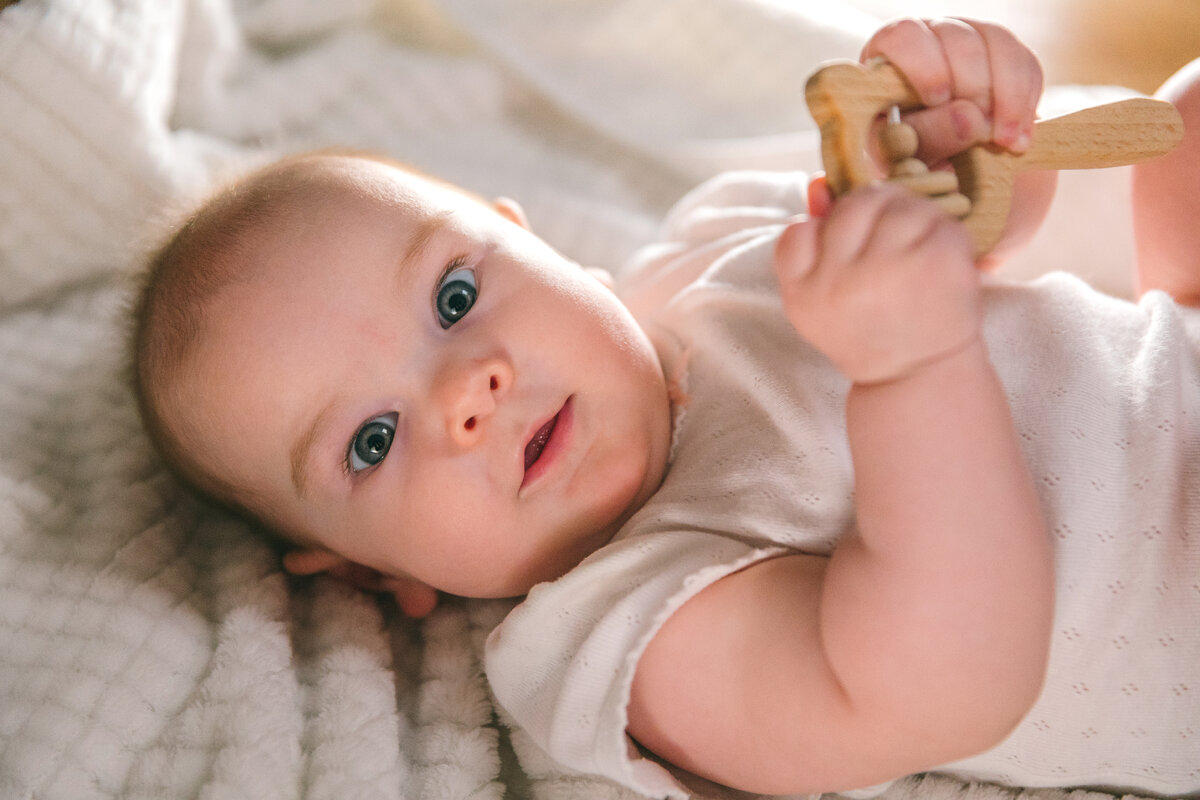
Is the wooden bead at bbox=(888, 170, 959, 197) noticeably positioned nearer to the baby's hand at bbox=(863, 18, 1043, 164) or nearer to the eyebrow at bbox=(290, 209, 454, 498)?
the baby's hand at bbox=(863, 18, 1043, 164)

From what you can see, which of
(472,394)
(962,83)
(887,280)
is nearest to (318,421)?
(472,394)

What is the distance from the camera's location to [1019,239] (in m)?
1.15

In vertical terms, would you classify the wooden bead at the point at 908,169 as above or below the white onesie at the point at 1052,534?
above

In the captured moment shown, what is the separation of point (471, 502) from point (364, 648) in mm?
262

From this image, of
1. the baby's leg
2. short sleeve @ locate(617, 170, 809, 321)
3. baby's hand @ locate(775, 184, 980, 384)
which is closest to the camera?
baby's hand @ locate(775, 184, 980, 384)

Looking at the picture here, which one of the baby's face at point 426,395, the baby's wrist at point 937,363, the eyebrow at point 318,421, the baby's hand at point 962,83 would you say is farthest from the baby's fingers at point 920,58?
the eyebrow at point 318,421

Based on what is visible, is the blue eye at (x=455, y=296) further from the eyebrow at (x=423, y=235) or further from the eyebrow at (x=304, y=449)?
the eyebrow at (x=304, y=449)

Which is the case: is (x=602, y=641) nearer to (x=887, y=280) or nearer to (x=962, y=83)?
(x=887, y=280)

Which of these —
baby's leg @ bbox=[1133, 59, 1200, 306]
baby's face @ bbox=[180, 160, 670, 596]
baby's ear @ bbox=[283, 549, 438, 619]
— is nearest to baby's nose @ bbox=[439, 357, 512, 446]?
baby's face @ bbox=[180, 160, 670, 596]

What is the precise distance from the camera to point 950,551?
0.71 meters

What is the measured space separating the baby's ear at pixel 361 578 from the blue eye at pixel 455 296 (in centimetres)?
34

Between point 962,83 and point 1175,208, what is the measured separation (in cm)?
45

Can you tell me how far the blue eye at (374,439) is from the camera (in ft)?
3.21

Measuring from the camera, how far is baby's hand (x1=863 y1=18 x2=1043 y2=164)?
81cm
